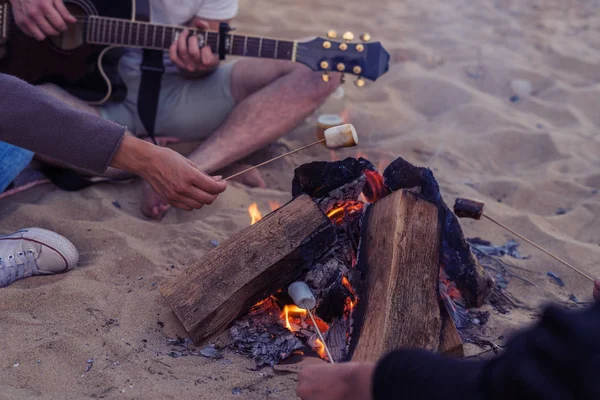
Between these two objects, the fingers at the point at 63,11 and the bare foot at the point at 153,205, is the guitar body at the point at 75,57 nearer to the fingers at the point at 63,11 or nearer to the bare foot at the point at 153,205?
the fingers at the point at 63,11

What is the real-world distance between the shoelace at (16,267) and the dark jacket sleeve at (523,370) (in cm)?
163

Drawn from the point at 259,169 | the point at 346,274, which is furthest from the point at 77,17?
the point at 346,274

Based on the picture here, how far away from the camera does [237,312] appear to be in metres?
2.07

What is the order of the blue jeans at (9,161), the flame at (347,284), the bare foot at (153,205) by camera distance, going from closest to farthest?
1. the flame at (347,284)
2. the blue jeans at (9,161)
3. the bare foot at (153,205)

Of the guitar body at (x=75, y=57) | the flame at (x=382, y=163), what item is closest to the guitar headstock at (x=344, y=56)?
the flame at (x=382, y=163)

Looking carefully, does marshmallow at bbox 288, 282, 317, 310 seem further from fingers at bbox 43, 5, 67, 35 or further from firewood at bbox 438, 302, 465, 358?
fingers at bbox 43, 5, 67, 35

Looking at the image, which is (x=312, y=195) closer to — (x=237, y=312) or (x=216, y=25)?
(x=237, y=312)

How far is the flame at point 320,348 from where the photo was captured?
79.0 inches

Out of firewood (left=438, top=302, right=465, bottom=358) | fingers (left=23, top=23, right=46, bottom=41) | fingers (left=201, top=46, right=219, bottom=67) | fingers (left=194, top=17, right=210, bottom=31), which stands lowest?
firewood (left=438, top=302, right=465, bottom=358)

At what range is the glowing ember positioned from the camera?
7.43 feet

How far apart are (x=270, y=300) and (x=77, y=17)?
79.0 inches

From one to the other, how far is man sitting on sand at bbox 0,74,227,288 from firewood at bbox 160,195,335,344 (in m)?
0.24

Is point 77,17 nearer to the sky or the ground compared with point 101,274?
nearer to the sky

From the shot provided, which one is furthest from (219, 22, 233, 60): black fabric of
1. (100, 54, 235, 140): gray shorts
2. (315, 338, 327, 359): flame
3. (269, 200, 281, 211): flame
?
(315, 338, 327, 359): flame
